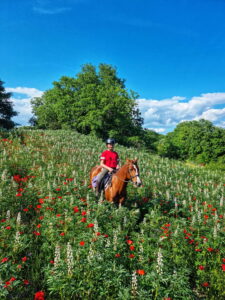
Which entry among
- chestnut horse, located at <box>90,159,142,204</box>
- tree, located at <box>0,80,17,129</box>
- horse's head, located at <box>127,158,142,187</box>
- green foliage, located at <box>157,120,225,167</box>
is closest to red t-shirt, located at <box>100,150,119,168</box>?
chestnut horse, located at <box>90,159,142,204</box>

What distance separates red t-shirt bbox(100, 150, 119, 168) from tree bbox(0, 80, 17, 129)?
39.3 m

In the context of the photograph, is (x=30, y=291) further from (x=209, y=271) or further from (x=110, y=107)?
(x=110, y=107)

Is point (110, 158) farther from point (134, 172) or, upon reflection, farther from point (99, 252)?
point (99, 252)

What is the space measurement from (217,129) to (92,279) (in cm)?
6732

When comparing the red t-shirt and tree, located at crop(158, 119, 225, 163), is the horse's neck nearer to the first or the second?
A: the red t-shirt

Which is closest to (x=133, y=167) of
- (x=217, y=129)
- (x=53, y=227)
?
(x=53, y=227)

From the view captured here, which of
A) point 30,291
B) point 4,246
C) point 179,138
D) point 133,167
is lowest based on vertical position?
point 30,291

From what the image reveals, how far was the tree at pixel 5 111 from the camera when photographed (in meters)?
40.6

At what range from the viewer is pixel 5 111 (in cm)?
4128

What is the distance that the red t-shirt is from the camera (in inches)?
334

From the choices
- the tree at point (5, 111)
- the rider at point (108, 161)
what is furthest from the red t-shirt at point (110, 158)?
the tree at point (5, 111)

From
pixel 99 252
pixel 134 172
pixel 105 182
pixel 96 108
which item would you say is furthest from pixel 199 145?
pixel 99 252

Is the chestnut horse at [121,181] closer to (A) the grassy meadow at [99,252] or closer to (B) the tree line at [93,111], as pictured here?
(A) the grassy meadow at [99,252]

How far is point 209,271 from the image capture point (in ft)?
17.2
